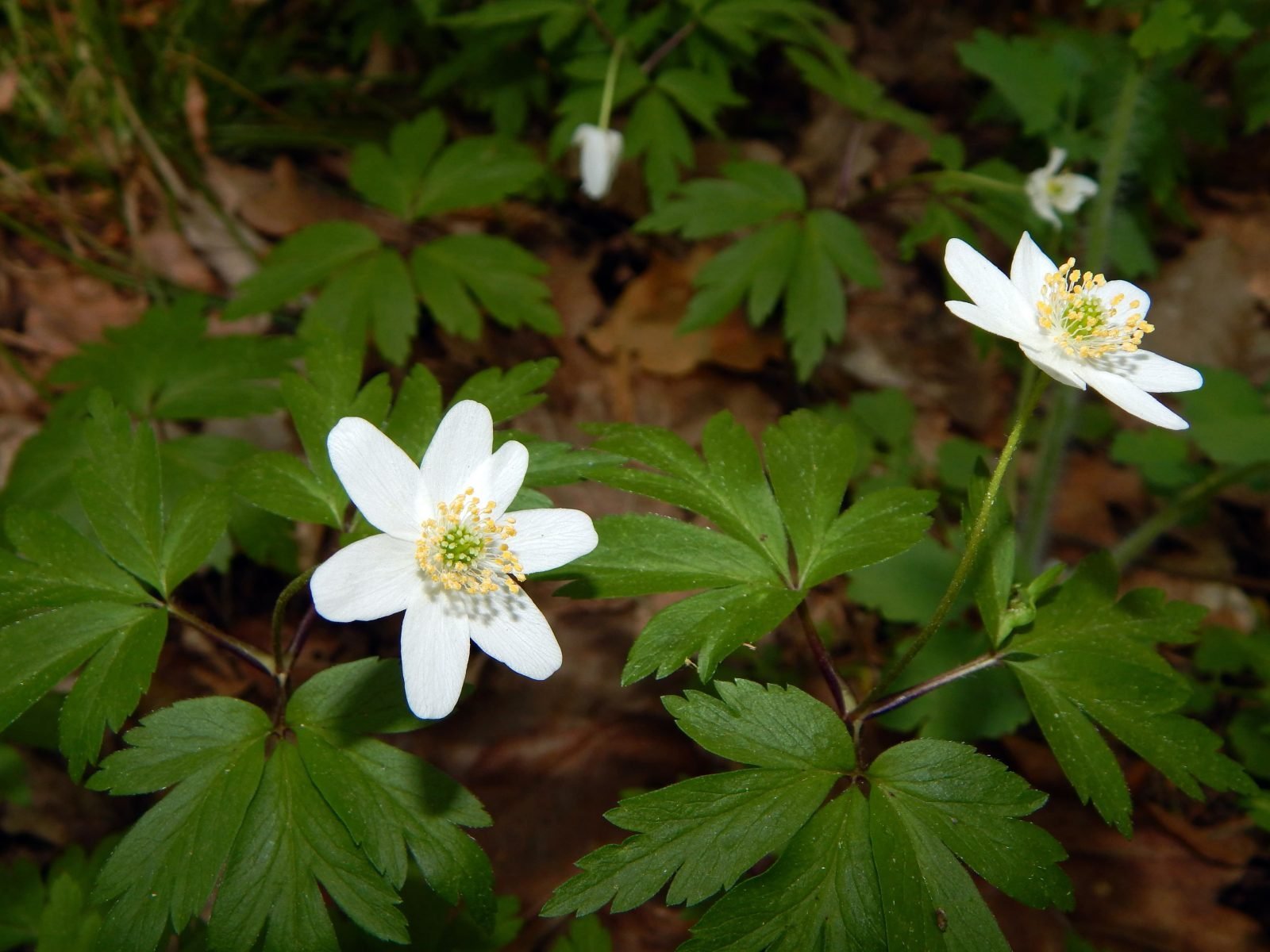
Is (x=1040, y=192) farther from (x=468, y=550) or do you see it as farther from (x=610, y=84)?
(x=468, y=550)

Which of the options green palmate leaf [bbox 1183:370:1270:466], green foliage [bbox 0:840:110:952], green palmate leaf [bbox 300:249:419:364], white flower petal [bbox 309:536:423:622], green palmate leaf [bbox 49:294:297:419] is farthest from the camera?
green palmate leaf [bbox 300:249:419:364]

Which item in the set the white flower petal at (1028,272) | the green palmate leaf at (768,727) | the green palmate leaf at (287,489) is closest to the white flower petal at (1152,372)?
the white flower petal at (1028,272)

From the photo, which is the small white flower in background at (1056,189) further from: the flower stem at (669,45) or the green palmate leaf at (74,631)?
the green palmate leaf at (74,631)

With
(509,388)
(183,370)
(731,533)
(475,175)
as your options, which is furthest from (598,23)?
(731,533)

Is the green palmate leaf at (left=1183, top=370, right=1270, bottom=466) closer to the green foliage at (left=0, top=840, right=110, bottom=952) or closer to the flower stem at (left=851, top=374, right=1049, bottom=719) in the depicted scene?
the flower stem at (left=851, top=374, right=1049, bottom=719)

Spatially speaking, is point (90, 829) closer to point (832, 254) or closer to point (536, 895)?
point (536, 895)

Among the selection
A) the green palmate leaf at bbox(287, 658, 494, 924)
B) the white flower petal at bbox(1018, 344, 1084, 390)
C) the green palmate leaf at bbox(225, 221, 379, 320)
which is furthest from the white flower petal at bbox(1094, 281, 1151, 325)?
the green palmate leaf at bbox(225, 221, 379, 320)
